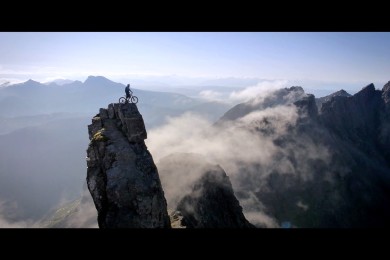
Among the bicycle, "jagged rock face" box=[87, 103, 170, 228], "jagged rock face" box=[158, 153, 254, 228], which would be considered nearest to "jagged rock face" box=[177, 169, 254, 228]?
"jagged rock face" box=[158, 153, 254, 228]

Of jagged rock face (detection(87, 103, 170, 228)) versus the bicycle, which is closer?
jagged rock face (detection(87, 103, 170, 228))

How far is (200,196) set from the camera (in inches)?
4168

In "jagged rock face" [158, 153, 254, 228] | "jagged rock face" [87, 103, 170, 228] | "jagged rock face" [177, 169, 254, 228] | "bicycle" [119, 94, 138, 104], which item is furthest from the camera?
"jagged rock face" [177, 169, 254, 228]

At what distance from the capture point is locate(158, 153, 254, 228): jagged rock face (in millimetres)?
86137

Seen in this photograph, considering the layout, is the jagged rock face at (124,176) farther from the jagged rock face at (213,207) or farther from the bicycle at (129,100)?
the jagged rock face at (213,207)

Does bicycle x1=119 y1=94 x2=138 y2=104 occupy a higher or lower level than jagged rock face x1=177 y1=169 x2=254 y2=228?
higher

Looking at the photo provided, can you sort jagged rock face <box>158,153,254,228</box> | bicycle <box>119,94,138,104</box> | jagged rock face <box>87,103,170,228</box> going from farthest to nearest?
jagged rock face <box>158,153,254,228</box>, bicycle <box>119,94,138,104</box>, jagged rock face <box>87,103,170,228</box>

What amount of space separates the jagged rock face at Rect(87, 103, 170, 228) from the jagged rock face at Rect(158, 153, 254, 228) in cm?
→ 2350

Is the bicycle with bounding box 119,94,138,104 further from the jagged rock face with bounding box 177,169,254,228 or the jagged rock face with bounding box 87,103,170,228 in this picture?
the jagged rock face with bounding box 177,169,254,228

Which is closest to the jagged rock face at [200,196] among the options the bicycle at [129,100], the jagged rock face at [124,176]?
the jagged rock face at [124,176]

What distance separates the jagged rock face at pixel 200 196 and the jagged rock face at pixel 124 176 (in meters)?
23.5

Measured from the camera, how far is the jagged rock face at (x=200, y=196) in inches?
3391
